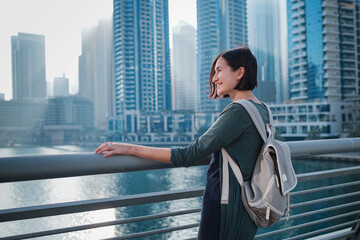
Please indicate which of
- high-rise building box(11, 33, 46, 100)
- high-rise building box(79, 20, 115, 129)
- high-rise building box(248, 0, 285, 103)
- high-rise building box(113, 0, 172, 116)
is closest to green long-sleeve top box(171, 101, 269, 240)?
high-rise building box(113, 0, 172, 116)

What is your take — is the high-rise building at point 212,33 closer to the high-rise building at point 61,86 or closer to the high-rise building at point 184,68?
the high-rise building at point 184,68

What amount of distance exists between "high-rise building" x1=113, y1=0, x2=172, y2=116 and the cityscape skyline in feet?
20.8

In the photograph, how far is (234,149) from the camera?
2.95 feet

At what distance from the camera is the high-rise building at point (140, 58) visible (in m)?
58.4

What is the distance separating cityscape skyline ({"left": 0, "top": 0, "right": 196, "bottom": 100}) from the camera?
72463mm

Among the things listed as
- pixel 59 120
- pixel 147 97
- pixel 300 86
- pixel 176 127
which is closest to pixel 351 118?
pixel 300 86

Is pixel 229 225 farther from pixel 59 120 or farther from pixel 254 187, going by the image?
pixel 59 120

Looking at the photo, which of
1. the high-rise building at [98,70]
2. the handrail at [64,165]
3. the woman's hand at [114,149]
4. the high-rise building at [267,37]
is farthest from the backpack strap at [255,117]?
the high-rise building at [267,37]

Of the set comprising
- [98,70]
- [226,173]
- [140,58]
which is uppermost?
[98,70]

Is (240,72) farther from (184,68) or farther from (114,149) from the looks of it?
(184,68)

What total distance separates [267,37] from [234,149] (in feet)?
281

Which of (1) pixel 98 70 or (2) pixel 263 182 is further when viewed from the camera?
(1) pixel 98 70

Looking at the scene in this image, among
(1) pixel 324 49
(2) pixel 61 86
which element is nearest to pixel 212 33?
(1) pixel 324 49

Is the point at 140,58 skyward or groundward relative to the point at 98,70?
groundward
